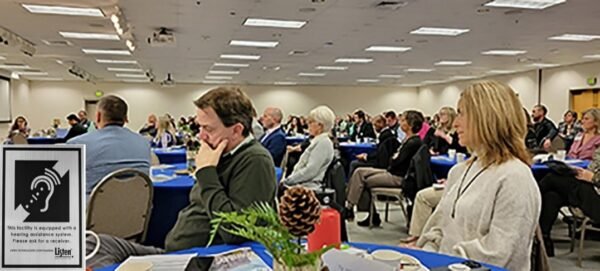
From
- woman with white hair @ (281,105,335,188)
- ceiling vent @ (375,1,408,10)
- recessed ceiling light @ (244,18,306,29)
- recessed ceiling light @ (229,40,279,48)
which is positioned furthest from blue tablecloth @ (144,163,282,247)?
recessed ceiling light @ (229,40,279,48)

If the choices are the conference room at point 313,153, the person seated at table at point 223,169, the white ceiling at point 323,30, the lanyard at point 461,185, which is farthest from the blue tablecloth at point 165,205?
the white ceiling at point 323,30

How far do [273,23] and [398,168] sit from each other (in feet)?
13.7

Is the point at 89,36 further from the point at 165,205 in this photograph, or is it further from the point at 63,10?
the point at 165,205

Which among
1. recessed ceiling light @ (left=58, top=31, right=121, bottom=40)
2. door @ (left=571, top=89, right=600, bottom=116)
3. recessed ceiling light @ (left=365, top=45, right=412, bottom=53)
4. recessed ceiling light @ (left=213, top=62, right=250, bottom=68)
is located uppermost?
recessed ceiling light @ (left=213, top=62, right=250, bottom=68)

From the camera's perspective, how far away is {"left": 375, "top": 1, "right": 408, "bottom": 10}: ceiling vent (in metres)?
7.12

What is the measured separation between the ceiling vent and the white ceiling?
4.0 inches

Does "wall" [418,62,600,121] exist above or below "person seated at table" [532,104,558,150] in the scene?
above

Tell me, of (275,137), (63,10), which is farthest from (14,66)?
(275,137)

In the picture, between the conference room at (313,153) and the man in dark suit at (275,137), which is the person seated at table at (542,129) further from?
the man in dark suit at (275,137)

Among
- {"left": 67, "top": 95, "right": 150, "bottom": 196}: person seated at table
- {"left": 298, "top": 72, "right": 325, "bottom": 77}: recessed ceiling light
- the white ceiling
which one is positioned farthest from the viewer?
{"left": 298, "top": 72, "right": 325, "bottom": 77}: recessed ceiling light

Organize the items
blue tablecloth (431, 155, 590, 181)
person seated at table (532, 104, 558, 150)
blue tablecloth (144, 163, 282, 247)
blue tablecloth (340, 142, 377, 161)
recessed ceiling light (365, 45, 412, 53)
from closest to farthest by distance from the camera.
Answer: blue tablecloth (144, 163, 282, 247) → blue tablecloth (431, 155, 590, 181) → person seated at table (532, 104, 558, 150) → blue tablecloth (340, 142, 377, 161) → recessed ceiling light (365, 45, 412, 53)

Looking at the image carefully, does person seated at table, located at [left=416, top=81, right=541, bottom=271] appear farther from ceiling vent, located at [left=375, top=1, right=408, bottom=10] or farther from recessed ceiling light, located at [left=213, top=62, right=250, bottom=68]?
recessed ceiling light, located at [left=213, top=62, right=250, bottom=68]

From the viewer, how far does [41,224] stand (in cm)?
110

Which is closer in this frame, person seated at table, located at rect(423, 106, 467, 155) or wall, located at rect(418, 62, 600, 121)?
person seated at table, located at rect(423, 106, 467, 155)
